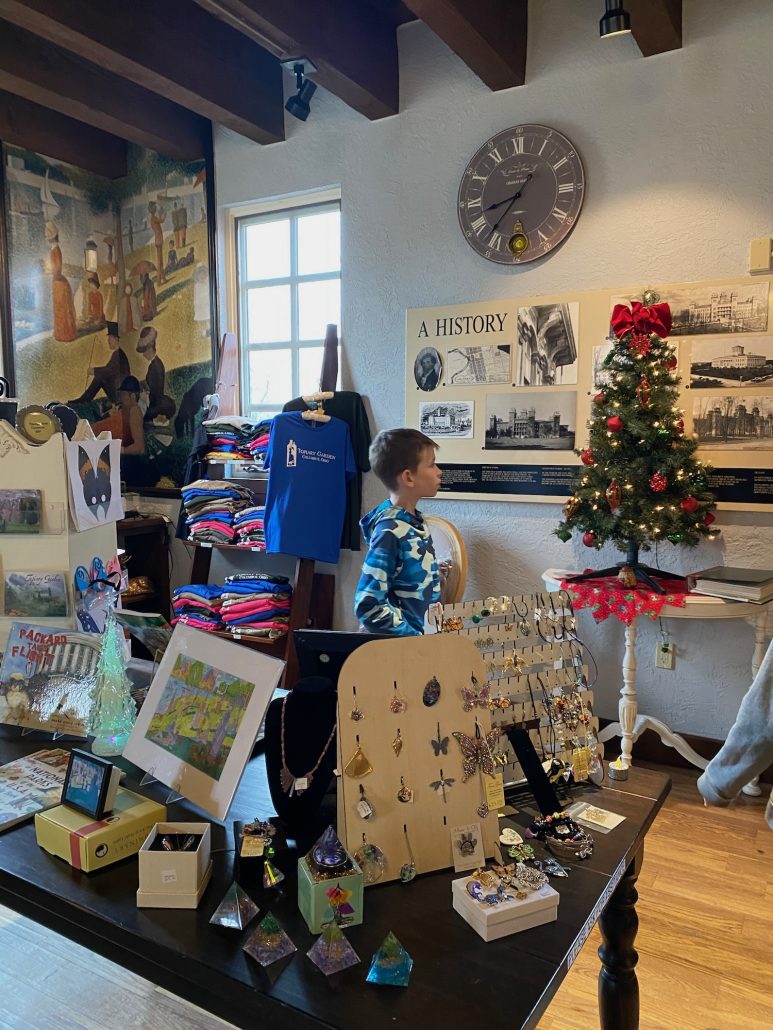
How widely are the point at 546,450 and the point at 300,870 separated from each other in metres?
2.43

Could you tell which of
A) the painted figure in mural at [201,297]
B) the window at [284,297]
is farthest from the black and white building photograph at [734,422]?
the painted figure in mural at [201,297]

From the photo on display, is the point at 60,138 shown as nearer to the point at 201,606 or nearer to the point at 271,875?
the point at 201,606

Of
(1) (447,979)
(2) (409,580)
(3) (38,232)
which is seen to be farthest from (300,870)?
(3) (38,232)

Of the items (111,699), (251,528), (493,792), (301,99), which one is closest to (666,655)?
(251,528)

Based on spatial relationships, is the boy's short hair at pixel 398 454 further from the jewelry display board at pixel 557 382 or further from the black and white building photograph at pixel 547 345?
the black and white building photograph at pixel 547 345

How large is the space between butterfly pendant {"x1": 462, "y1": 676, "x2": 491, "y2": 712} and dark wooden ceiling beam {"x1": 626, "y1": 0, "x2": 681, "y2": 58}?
2519 mm

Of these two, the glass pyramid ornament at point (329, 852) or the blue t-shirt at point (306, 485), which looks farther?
the blue t-shirt at point (306, 485)

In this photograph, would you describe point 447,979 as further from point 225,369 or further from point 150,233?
point 150,233

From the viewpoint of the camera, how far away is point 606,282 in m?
2.96

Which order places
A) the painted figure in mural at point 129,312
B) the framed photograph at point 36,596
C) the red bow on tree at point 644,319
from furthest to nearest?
the painted figure in mural at point 129,312 < the red bow on tree at point 644,319 < the framed photograph at point 36,596

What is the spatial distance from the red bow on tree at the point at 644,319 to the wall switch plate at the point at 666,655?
1.24m

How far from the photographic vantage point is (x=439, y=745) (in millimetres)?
1034

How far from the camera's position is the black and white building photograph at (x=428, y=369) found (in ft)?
11.0

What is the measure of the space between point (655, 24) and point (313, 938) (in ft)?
9.80
